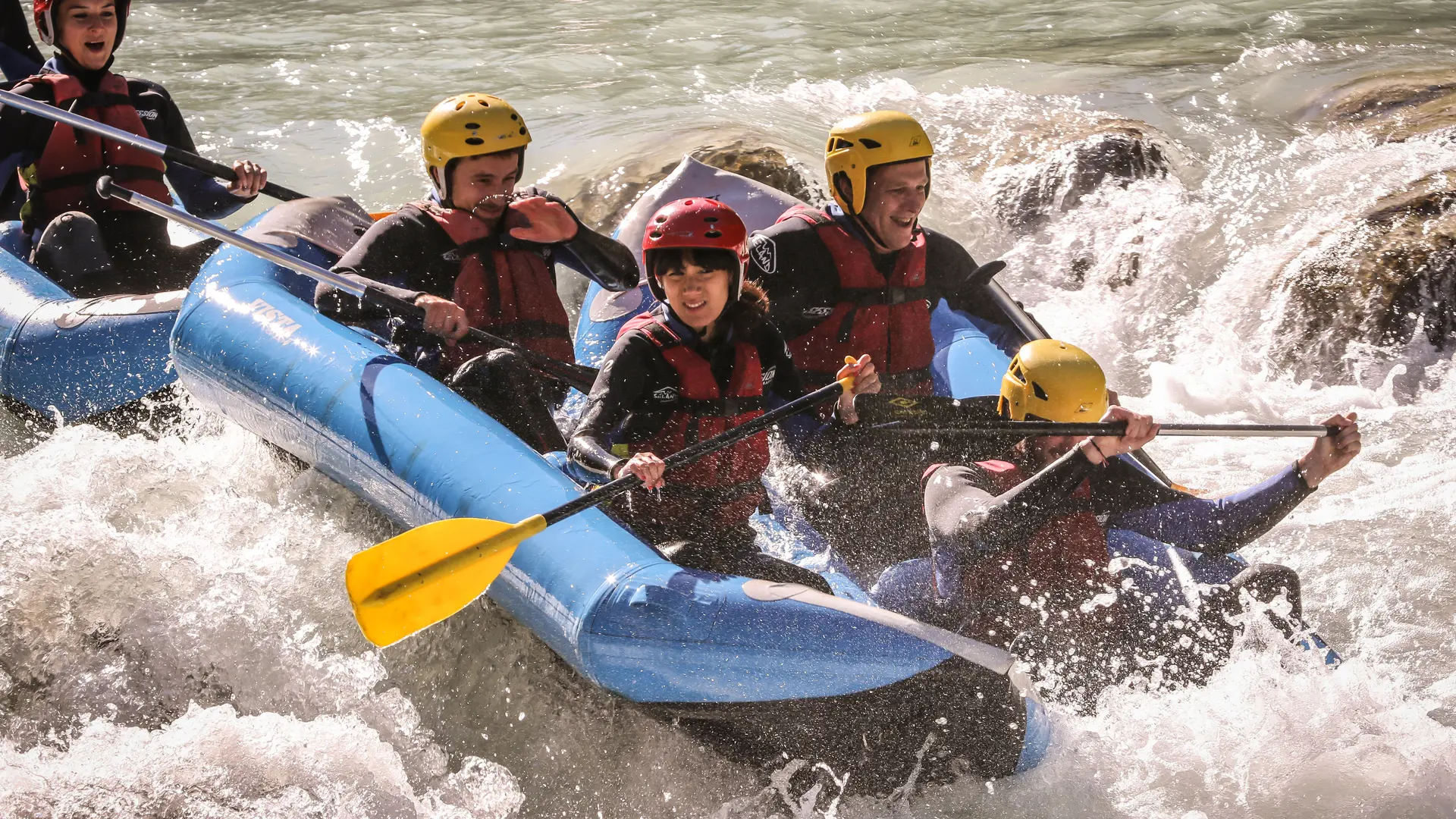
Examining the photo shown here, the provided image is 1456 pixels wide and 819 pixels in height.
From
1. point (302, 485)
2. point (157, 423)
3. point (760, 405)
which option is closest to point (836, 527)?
point (760, 405)

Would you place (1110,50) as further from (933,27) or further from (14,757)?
(14,757)

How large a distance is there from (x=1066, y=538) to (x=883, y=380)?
110 cm

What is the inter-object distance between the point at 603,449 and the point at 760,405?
50cm

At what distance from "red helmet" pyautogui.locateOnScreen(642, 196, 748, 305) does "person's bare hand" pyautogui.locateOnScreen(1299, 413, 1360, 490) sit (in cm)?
153

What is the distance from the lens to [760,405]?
3533mm

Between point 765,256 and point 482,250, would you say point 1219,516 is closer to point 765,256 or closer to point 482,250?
point 765,256

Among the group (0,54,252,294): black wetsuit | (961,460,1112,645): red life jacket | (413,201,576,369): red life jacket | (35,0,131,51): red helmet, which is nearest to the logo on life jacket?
(413,201,576,369): red life jacket

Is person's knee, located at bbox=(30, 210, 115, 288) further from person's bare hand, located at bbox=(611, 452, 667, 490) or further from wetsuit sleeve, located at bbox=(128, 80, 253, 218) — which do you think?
person's bare hand, located at bbox=(611, 452, 667, 490)

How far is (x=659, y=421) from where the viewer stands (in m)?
3.41

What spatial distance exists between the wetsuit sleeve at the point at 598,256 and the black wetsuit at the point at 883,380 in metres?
0.42

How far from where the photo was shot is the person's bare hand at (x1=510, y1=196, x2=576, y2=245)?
13.6ft

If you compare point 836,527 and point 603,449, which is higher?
point 603,449

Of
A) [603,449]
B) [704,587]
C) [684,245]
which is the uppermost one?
[684,245]

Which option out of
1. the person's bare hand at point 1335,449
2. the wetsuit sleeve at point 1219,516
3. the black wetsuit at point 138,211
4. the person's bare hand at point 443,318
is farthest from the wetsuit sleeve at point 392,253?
the person's bare hand at point 1335,449
